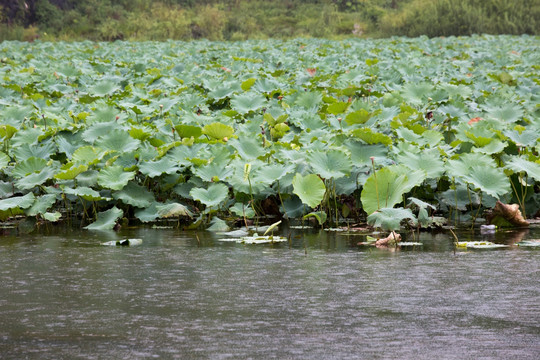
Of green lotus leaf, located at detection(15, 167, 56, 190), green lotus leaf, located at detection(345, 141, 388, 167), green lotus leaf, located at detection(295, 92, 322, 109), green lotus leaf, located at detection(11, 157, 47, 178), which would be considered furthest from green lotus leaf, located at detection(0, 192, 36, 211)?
green lotus leaf, located at detection(295, 92, 322, 109)

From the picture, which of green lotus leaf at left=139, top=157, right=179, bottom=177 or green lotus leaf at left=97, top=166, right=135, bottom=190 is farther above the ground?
green lotus leaf at left=139, top=157, right=179, bottom=177

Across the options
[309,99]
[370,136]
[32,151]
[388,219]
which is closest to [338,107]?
[309,99]

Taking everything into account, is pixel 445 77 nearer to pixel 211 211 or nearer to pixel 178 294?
pixel 211 211

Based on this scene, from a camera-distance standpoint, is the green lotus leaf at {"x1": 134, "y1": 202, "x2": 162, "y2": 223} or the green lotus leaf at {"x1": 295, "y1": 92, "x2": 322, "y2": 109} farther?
the green lotus leaf at {"x1": 295, "y1": 92, "x2": 322, "y2": 109}

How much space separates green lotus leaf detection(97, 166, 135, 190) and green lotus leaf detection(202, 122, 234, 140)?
0.68 meters

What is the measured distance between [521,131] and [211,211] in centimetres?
172

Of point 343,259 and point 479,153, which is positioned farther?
point 479,153

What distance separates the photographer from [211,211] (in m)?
3.82

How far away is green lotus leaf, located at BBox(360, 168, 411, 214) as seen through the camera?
3.45m

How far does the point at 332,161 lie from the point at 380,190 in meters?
0.29

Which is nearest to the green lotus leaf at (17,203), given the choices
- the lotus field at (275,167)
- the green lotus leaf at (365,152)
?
the lotus field at (275,167)

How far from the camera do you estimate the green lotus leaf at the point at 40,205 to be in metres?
3.69

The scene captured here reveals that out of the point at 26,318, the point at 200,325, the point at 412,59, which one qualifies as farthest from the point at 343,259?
the point at 412,59

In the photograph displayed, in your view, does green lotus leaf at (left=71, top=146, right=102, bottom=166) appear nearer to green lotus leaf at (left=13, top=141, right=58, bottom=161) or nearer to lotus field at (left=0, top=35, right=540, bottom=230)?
lotus field at (left=0, top=35, right=540, bottom=230)
